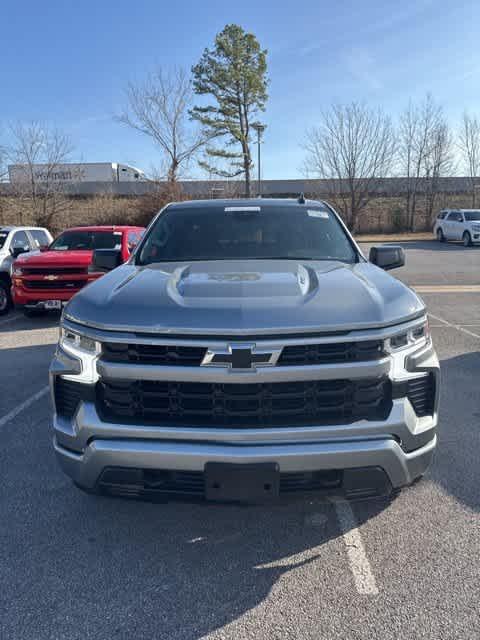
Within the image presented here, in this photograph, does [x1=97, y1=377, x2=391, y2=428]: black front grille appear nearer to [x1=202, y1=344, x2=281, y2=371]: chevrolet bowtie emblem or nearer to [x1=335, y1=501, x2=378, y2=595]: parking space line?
[x1=202, y1=344, x2=281, y2=371]: chevrolet bowtie emblem

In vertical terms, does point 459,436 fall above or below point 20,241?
below

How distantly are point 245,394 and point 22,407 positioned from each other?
3300mm

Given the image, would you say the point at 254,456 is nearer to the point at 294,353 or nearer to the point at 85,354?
the point at 294,353

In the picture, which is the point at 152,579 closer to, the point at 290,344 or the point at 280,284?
the point at 290,344

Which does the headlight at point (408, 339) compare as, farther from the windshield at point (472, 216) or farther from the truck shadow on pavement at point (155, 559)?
the windshield at point (472, 216)

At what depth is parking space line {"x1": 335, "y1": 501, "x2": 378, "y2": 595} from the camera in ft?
7.67

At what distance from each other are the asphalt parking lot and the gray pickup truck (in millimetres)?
488

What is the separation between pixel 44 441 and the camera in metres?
3.96

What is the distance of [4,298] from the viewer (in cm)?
976

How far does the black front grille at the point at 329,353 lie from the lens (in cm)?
222

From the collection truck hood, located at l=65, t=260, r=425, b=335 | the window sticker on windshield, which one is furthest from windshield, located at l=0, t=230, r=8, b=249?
truck hood, located at l=65, t=260, r=425, b=335

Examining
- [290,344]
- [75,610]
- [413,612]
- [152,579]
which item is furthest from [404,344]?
[75,610]

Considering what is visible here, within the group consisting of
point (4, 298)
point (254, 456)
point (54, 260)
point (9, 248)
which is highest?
point (9, 248)

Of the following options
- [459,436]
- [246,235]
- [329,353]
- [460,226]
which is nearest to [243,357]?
[329,353]
